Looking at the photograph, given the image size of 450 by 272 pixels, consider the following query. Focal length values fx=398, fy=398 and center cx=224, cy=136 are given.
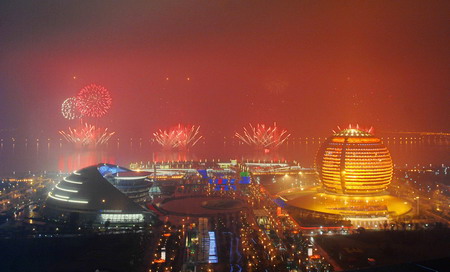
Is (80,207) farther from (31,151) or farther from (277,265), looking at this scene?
(31,151)

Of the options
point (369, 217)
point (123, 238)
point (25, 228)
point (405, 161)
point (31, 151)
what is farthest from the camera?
point (31, 151)

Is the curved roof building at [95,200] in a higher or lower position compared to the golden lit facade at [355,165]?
lower

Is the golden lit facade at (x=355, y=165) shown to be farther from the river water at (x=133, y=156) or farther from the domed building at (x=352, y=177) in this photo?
the river water at (x=133, y=156)

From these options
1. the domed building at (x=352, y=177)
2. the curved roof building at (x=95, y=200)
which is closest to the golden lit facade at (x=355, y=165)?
the domed building at (x=352, y=177)

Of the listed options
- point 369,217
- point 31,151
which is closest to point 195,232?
point 369,217

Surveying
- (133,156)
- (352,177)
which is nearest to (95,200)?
(352,177)
